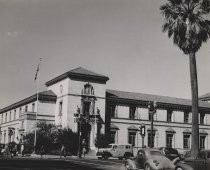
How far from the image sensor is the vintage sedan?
17922mm

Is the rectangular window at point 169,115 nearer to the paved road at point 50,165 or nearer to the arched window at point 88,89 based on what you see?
the arched window at point 88,89

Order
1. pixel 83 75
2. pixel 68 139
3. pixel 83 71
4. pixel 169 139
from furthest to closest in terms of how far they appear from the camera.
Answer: pixel 169 139, pixel 83 71, pixel 83 75, pixel 68 139

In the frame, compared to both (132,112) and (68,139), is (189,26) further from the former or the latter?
(132,112)

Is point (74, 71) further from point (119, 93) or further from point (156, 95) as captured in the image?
point (156, 95)

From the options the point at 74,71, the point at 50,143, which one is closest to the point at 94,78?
the point at 74,71

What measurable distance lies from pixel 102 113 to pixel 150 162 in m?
34.4

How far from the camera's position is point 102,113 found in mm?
52500

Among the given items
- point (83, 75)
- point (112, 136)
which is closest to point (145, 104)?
point (112, 136)

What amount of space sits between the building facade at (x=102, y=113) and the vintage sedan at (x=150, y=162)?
27.0 meters

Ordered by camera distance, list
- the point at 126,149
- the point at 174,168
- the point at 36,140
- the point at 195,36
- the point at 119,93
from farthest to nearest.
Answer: the point at 119,93 < the point at 36,140 < the point at 126,149 < the point at 195,36 < the point at 174,168

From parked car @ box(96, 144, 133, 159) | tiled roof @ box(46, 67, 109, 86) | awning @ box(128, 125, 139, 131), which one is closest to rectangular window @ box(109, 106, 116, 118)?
awning @ box(128, 125, 139, 131)

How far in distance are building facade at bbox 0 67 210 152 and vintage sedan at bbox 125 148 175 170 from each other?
2702 centimetres

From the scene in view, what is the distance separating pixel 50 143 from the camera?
48.7 meters

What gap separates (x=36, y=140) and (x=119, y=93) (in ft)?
55.7
